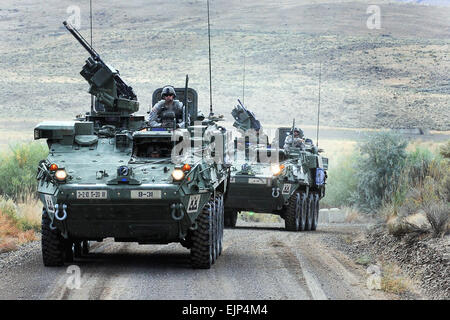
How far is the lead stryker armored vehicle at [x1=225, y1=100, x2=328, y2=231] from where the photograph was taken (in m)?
25.9

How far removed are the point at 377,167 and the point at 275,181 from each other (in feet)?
42.2

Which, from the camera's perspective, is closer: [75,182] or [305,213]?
[75,182]

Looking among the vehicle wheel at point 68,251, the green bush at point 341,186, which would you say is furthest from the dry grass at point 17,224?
the green bush at point 341,186

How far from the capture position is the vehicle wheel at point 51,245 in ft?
51.1

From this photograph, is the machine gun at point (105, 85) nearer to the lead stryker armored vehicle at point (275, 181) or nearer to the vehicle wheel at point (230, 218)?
Answer: the lead stryker armored vehicle at point (275, 181)

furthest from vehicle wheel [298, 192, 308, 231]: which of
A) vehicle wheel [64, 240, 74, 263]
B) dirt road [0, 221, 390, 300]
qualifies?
vehicle wheel [64, 240, 74, 263]

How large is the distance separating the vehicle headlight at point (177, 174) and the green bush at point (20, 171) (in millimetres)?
13997

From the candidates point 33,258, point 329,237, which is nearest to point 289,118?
point 329,237

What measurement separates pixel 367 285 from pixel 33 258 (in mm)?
5703

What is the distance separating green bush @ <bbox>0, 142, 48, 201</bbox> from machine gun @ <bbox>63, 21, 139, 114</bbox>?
10.0m

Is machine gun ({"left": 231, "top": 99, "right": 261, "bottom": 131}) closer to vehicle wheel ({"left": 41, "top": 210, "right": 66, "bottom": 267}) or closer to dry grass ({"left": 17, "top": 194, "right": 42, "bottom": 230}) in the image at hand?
dry grass ({"left": 17, "top": 194, "right": 42, "bottom": 230})

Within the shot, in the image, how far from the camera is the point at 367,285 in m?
14.0

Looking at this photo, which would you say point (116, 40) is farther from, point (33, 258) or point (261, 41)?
point (33, 258)

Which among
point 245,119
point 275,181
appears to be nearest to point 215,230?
point 275,181
